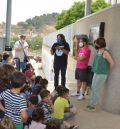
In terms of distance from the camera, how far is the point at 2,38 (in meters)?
16.8

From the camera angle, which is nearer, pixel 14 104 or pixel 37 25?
pixel 14 104

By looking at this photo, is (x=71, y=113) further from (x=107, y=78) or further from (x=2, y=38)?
(x=2, y=38)

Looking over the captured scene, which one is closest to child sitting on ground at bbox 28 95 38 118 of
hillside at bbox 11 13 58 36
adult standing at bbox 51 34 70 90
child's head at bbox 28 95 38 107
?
child's head at bbox 28 95 38 107

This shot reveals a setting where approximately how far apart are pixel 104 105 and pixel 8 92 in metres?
4.15

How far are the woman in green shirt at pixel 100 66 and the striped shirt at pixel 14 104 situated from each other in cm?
363

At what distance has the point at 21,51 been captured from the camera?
1283 cm

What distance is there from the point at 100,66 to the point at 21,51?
4.31 m

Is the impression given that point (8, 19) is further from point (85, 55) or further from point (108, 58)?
point (108, 58)

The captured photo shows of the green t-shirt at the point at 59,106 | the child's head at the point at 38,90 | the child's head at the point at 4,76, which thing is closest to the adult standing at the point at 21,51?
the child's head at the point at 38,90

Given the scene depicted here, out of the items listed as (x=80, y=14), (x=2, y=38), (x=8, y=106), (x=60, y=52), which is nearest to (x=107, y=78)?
(x=60, y=52)

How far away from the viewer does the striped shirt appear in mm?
5637

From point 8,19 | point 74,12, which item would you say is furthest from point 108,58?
point 74,12

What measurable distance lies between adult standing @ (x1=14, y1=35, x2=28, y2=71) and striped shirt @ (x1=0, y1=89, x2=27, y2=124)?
699cm

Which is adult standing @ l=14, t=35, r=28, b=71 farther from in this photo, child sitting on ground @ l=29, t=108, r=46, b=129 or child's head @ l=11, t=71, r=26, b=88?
child's head @ l=11, t=71, r=26, b=88
